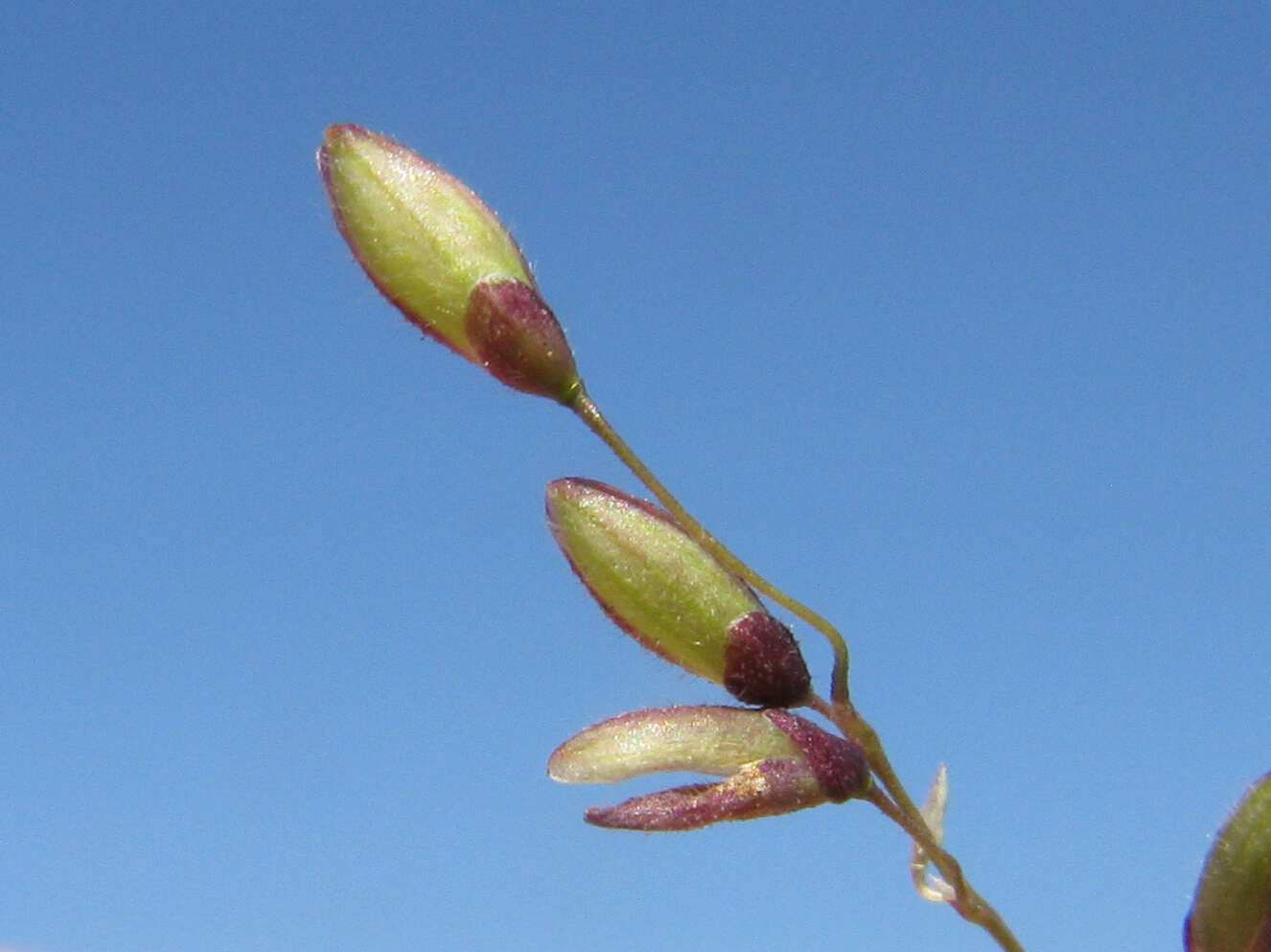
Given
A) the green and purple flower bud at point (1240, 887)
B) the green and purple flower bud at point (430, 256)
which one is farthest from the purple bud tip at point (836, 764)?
the green and purple flower bud at point (430, 256)

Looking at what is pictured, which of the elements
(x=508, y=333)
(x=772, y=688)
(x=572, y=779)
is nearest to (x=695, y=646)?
(x=772, y=688)

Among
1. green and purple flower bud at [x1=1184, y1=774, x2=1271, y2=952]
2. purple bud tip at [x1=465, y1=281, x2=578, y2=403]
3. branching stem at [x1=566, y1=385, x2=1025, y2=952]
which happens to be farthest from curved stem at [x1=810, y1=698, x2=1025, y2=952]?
purple bud tip at [x1=465, y1=281, x2=578, y2=403]

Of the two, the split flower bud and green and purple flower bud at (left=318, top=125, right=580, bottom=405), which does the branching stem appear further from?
green and purple flower bud at (left=318, top=125, right=580, bottom=405)

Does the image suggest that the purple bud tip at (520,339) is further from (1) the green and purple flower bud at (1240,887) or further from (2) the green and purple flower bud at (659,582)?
(1) the green and purple flower bud at (1240,887)

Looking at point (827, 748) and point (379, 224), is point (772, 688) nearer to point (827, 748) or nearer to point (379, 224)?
point (827, 748)

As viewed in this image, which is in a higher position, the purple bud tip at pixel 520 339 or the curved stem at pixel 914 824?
the purple bud tip at pixel 520 339

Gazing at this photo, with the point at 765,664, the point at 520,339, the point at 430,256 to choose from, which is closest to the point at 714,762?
the point at 765,664
